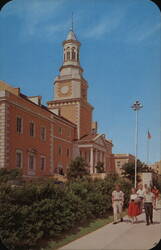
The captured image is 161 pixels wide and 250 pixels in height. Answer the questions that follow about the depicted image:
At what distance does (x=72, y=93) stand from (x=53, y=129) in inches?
401

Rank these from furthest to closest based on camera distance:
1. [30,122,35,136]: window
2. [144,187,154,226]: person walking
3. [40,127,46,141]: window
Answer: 1. [40,127,46,141]: window
2. [30,122,35,136]: window
3. [144,187,154,226]: person walking

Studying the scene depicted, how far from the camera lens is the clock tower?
39781 mm

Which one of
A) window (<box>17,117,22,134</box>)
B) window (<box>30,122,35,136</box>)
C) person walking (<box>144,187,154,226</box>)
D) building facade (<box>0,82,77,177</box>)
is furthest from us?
window (<box>30,122,35,136</box>)

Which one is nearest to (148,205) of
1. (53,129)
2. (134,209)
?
(134,209)

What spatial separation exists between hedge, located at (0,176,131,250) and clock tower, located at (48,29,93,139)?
28.1 metres

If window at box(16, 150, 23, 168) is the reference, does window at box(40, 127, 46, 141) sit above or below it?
above

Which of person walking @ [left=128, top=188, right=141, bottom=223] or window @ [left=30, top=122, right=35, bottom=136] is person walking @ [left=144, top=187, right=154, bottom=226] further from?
window @ [left=30, top=122, right=35, bottom=136]

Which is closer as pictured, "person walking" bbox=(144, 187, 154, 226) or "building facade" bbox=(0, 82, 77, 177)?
"person walking" bbox=(144, 187, 154, 226)

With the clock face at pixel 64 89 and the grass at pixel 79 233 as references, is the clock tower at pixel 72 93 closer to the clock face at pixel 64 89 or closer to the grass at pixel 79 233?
the clock face at pixel 64 89

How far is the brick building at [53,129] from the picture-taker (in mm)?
24250

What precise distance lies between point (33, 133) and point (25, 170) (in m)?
3.73

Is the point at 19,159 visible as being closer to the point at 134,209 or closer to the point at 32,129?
the point at 32,129

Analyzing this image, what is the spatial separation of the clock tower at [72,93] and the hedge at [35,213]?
2814cm

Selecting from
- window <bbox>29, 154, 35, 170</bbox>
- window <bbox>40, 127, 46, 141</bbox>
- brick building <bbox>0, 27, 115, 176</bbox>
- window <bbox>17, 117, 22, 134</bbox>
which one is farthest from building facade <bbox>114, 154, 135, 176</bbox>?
window <bbox>17, 117, 22, 134</bbox>
